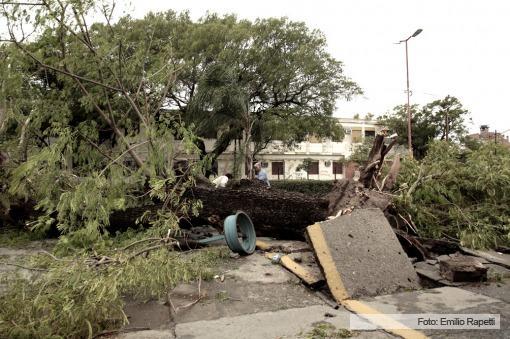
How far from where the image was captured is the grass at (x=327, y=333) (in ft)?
9.29

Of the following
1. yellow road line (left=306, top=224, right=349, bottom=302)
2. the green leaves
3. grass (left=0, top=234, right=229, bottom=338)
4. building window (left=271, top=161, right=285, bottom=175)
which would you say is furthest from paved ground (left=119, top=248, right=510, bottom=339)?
building window (left=271, top=161, right=285, bottom=175)

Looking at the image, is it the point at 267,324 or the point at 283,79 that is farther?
the point at 283,79

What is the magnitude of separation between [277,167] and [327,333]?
120 feet

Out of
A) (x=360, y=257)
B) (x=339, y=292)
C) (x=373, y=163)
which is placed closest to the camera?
(x=339, y=292)

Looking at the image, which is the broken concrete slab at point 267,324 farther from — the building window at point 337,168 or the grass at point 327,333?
the building window at point 337,168

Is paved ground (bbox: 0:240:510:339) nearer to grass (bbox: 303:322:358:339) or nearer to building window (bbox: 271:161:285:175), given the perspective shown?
grass (bbox: 303:322:358:339)

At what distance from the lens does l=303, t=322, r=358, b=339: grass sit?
2830 millimetres

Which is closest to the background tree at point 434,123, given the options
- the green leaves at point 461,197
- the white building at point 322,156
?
the white building at point 322,156

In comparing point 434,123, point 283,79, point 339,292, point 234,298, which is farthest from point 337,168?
point 234,298

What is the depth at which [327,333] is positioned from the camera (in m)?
2.89

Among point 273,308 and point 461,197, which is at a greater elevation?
point 461,197

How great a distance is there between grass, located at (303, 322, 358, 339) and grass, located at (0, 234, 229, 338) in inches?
41.4

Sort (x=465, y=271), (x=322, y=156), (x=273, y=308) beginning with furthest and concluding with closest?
(x=322, y=156) < (x=465, y=271) < (x=273, y=308)

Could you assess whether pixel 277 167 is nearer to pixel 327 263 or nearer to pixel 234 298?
pixel 327 263
